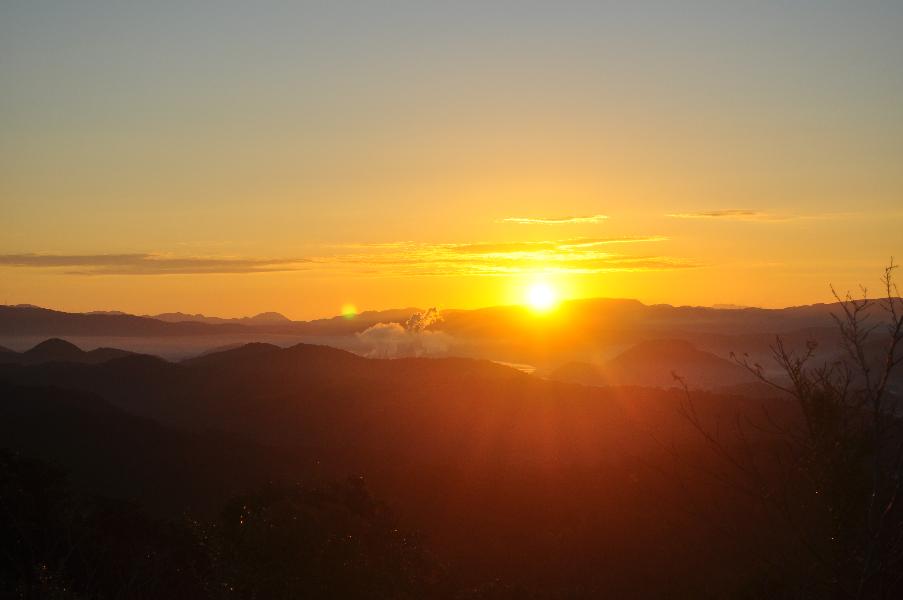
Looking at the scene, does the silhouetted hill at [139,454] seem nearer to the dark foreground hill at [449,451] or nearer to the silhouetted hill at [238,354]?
the dark foreground hill at [449,451]

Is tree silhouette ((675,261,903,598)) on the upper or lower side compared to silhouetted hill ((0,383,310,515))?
upper

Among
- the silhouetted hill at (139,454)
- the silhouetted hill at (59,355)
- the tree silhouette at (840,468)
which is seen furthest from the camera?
the silhouetted hill at (59,355)

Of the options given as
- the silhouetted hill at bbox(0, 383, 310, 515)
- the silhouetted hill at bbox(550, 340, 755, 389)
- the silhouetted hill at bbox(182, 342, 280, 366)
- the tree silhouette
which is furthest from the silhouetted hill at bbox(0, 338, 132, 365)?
the tree silhouette

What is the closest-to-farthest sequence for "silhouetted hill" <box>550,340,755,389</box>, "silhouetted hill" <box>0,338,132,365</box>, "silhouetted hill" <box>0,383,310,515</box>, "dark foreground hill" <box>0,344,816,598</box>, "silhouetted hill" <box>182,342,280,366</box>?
"dark foreground hill" <box>0,344,816,598</box> → "silhouetted hill" <box>0,383,310,515</box> → "silhouetted hill" <box>182,342,280,366</box> → "silhouetted hill" <box>0,338,132,365</box> → "silhouetted hill" <box>550,340,755,389</box>

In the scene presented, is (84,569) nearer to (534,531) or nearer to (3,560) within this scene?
(3,560)

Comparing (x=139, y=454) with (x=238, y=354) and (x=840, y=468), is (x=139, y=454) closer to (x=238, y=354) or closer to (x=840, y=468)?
(x=840, y=468)

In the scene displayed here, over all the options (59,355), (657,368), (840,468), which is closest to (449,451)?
(840,468)

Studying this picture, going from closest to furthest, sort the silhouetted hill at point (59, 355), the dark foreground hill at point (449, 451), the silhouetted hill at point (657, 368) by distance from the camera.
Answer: the dark foreground hill at point (449, 451)
the silhouetted hill at point (59, 355)
the silhouetted hill at point (657, 368)

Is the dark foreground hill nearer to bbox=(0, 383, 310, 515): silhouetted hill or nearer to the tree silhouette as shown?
bbox=(0, 383, 310, 515): silhouetted hill

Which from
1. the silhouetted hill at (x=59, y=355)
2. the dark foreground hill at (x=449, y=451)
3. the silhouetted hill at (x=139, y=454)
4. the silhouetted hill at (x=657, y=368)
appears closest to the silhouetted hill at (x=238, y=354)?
the dark foreground hill at (x=449, y=451)

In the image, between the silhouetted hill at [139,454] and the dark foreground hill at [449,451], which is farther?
the silhouetted hill at [139,454]

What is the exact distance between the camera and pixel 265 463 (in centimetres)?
4562

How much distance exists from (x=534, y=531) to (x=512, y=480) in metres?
6.94

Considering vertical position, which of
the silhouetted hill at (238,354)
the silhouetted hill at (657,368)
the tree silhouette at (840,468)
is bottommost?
the silhouetted hill at (657,368)
